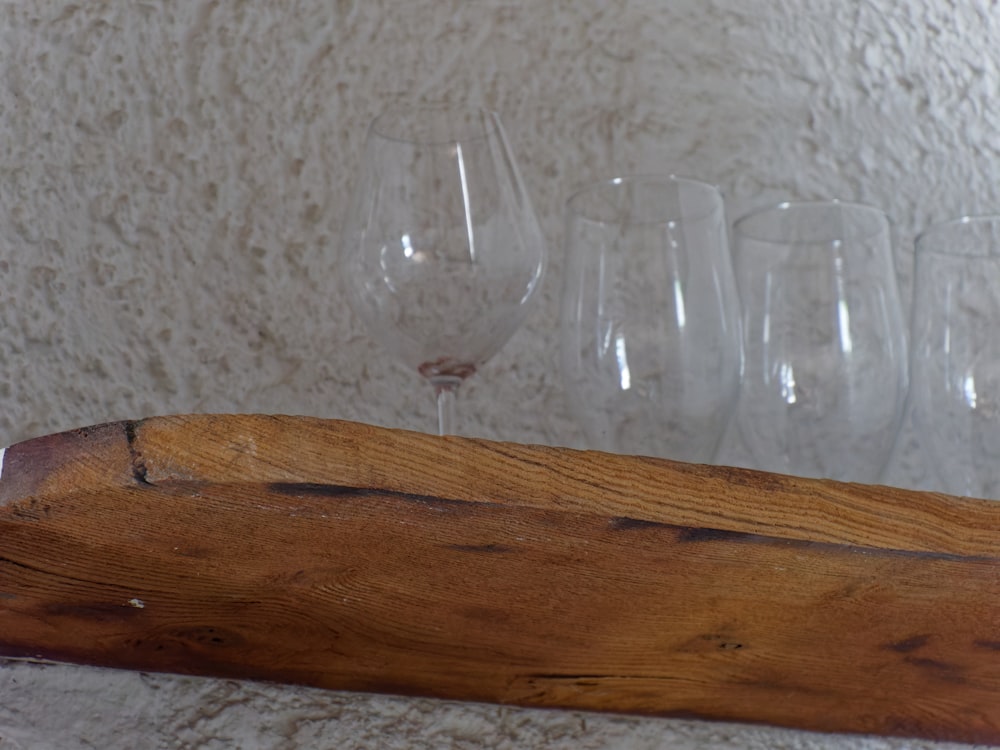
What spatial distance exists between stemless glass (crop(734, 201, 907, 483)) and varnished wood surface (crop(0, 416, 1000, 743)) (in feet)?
0.24

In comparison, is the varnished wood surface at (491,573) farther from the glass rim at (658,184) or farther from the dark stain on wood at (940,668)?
the glass rim at (658,184)

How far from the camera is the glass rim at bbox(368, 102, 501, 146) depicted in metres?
0.59

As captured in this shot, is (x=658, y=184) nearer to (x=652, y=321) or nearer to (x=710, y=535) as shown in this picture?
(x=652, y=321)

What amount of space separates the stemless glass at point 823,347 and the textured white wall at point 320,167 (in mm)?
189

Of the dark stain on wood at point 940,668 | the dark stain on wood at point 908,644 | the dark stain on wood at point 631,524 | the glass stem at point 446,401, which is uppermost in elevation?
the glass stem at point 446,401

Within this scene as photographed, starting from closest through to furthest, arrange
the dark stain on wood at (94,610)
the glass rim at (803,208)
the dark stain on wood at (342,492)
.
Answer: the dark stain on wood at (342,492) → the dark stain on wood at (94,610) → the glass rim at (803,208)

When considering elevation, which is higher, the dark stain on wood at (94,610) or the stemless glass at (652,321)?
the stemless glass at (652,321)

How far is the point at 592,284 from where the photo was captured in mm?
573

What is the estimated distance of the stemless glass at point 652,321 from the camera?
21.4 inches

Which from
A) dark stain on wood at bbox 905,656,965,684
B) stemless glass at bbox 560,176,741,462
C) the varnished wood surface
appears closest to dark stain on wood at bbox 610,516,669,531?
the varnished wood surface

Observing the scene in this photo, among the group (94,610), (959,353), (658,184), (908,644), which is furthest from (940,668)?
(94,610)

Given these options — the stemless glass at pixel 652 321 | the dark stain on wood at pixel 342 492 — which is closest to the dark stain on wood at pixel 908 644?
the stemless glass at pixel 652 321

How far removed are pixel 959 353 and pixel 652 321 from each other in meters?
0.14

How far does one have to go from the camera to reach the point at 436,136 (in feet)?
1.98
